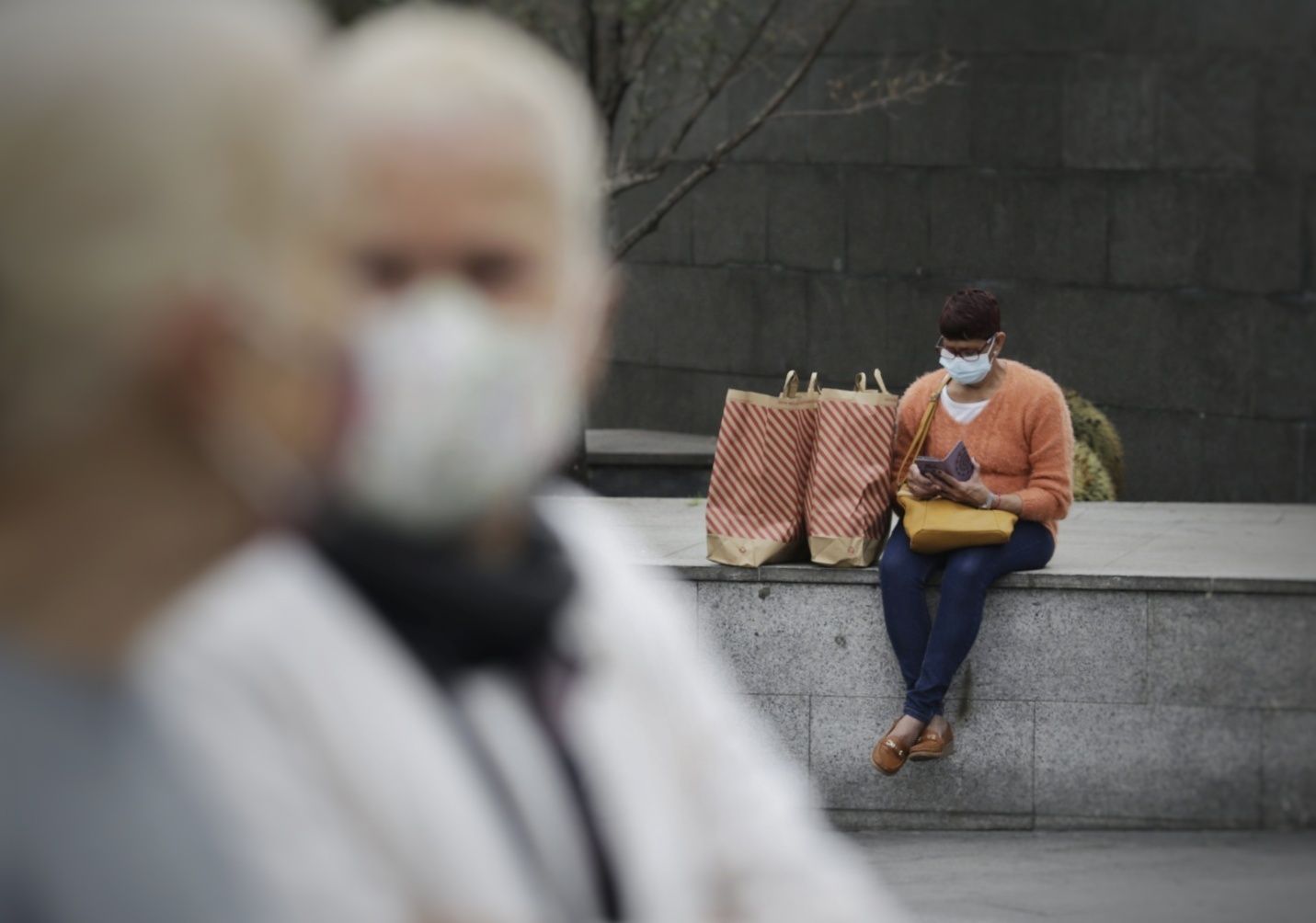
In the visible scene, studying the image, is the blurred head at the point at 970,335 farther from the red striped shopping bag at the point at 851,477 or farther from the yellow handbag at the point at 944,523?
the red striped shopping bag at the point at 851,477

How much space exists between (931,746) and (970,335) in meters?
1.41

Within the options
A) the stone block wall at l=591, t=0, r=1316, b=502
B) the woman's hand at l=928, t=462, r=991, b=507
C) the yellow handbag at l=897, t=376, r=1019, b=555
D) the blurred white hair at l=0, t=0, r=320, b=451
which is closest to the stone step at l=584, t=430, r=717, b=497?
the stone block wall at l=591, t=0, r=1316, b=502

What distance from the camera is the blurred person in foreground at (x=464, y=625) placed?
1189 millimetres

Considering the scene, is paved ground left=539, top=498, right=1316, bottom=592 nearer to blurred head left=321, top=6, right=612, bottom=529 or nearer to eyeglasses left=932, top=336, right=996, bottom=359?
eyeglasses left=932, top=336, right=996, bottom=359

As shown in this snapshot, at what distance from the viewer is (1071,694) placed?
7324 mm

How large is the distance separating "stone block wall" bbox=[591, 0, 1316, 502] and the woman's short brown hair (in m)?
5.87

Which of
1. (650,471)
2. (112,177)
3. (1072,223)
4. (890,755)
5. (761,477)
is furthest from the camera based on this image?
(650,471)

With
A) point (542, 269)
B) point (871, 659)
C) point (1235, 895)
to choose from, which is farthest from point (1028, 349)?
point (542, 269)

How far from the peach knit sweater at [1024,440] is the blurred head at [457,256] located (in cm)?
574

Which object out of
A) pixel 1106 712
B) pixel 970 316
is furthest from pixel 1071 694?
pixel 970 316

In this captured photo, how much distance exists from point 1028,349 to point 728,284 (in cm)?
302

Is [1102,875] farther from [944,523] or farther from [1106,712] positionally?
[944,523]

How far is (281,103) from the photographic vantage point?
3.99ft

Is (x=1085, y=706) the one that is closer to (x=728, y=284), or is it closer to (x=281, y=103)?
(x=281, y=103)
